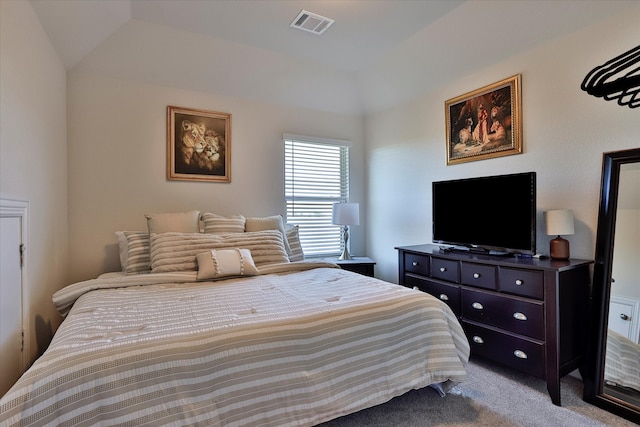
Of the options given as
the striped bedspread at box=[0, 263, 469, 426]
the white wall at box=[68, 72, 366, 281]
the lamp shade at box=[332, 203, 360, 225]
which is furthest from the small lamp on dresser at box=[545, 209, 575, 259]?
the white wall at box=[68, 72, 366, 281]

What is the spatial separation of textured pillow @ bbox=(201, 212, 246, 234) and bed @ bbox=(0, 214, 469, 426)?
0.69 metres

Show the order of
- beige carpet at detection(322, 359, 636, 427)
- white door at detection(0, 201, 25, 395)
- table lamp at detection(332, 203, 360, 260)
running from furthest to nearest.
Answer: table lamp at detection(332, 203, 360, 260) < beige carpet at detection(322, 359, 636, 427) < white door at detection(0, 201, 25, 395)

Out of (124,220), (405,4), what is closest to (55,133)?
(124,220)

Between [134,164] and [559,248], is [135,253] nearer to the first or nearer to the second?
[134,164]

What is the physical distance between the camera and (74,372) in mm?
1072

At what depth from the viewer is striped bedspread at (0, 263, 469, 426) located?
3.55 feet

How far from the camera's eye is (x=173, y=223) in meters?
2.79

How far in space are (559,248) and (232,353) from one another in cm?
222

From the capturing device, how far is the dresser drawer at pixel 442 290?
8.36 feet

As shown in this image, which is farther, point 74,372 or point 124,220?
point 124,220

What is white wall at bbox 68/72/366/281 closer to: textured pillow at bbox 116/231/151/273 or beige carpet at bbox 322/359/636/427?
textured pillow at bbox 116/231/151/273

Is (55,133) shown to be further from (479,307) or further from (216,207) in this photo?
(479,307)

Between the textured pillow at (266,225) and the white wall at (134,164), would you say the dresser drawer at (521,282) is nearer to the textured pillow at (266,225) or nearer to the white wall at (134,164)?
the textured pillow at (266,225)

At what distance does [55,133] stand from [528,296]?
367 centimetres
